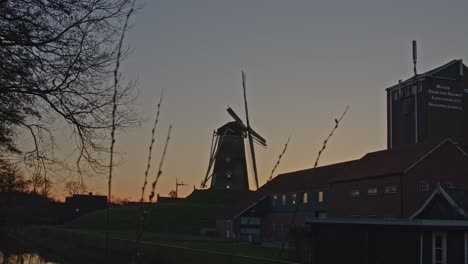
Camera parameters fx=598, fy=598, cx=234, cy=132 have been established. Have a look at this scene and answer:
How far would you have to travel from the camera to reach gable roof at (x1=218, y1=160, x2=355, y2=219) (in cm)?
6003

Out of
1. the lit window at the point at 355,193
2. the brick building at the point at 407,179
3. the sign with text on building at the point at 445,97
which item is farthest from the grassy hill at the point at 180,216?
the sign with text on building at the point at 445,97

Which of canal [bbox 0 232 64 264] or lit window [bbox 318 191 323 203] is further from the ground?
lit window [bbox 318 191 323 203]

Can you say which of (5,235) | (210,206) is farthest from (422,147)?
(210,206)

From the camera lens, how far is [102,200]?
422ft

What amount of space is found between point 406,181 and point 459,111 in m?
14.6

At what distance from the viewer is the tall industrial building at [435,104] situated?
55.0 m

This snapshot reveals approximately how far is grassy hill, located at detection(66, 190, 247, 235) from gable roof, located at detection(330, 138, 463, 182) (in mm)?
32748

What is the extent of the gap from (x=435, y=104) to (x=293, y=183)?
1856cm

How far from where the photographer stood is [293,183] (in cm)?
6662

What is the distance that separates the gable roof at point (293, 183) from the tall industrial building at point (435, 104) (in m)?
7.16

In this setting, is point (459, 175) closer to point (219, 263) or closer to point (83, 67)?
point (219, 263)

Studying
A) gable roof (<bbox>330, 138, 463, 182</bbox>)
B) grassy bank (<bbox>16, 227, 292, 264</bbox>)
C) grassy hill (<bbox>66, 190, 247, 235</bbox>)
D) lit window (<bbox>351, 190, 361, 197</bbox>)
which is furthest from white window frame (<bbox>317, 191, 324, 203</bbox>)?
grassy hill (<bbox>66, 190, 247, 235</bbox>)

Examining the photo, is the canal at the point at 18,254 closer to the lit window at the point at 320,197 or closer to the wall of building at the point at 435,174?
the lit window at the point at 320,197

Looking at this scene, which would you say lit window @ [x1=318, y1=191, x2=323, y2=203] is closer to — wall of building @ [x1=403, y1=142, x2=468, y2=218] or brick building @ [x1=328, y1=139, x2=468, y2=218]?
brick building @ [x1=328, y1=139, x2=468, y2=218]
